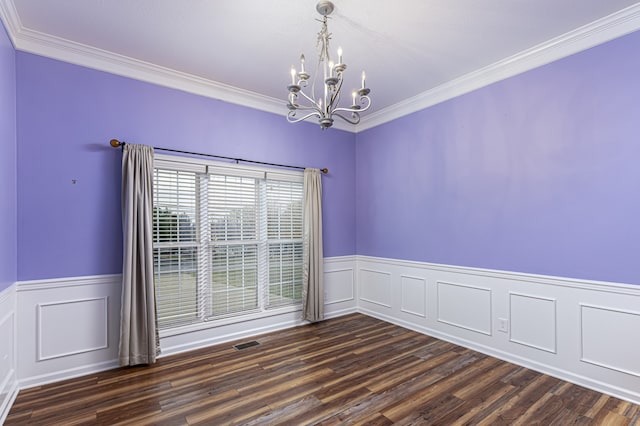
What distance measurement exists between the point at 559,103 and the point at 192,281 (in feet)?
13.3

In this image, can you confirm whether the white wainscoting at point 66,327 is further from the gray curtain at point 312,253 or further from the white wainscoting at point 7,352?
the gray curtain at point 312,253

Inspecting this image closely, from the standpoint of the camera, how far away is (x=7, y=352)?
2500 millimetres

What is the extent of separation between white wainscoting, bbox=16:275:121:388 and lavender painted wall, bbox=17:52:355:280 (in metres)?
0.14

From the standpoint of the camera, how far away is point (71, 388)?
2.78 meters

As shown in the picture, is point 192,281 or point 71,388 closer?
point 71,388

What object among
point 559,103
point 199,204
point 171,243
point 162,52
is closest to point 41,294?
point 171,243

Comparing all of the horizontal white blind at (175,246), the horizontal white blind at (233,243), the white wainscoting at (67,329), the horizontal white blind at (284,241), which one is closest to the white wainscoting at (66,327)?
the white wainscoting at (67,329)

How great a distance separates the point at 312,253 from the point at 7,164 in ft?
10.3

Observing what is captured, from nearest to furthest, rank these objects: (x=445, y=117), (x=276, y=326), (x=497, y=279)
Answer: (x=497, y=279) < (x=445, y=117) < (x=276, y=326)

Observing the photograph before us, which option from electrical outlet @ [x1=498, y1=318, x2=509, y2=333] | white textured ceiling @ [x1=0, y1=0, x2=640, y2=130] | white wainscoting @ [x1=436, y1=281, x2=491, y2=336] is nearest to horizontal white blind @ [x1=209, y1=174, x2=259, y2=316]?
white textured ceiling @ [x1=0, y1=0, x2=640, y2=130]

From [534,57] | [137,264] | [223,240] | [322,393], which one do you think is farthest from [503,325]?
[137,264]

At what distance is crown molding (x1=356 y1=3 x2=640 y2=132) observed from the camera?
2.61 metres

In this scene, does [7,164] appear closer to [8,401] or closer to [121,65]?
[121,65]

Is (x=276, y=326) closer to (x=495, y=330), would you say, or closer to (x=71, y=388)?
(x=71, y=388)
